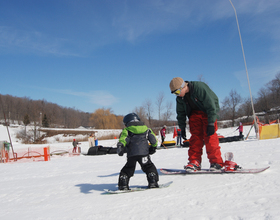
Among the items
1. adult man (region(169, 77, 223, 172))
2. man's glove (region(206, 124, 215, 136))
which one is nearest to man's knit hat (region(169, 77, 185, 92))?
adult man (region(169, 77, 223, 172))

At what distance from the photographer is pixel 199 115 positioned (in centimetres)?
346

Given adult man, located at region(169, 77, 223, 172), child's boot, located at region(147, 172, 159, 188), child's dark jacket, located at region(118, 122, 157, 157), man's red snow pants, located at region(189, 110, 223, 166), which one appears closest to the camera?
child's boot, located at region(147, 172, 159, 188)

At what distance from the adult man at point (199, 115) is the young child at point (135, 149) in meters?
0.74

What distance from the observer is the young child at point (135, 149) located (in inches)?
120

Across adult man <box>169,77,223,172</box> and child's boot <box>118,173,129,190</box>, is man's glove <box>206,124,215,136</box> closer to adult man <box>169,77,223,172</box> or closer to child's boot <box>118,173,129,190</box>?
adult man <box>169,77,223,172</box>

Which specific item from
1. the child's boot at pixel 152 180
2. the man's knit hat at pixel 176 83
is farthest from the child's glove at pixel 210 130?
the child's boot at pixel 152 180

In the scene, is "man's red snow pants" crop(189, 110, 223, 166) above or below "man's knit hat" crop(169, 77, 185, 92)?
below

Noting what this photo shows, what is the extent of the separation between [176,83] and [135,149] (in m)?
1.21

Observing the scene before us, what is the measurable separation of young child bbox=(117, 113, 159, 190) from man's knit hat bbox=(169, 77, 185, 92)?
2.57 feet

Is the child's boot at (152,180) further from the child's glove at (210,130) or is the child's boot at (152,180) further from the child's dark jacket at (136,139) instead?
the child's glove at (210,130)

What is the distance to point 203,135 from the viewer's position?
3.49m

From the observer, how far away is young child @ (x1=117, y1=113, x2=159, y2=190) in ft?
9.97

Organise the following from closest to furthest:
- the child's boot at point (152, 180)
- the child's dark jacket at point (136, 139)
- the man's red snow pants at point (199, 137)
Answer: the child's boot at point (152, 180)
the child's dark jacket at point (136, 139)
the man's red snow pants at point (199, 137)

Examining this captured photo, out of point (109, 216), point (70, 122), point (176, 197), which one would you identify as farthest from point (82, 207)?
point (70, 122)
